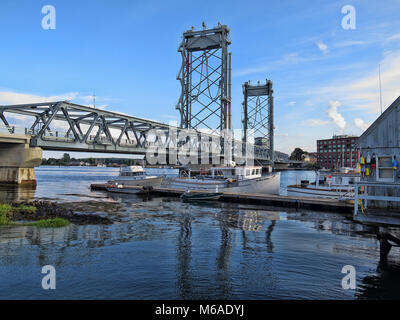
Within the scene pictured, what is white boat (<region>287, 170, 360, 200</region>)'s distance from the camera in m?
29.3

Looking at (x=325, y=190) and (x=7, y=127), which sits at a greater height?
(x=7, y=127)

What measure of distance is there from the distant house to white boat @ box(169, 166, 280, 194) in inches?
959

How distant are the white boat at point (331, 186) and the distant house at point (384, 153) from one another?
715 inches

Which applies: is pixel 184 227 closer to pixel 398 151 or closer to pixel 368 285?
pixel 368 285

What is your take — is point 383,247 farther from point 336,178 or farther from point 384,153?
point 336,178

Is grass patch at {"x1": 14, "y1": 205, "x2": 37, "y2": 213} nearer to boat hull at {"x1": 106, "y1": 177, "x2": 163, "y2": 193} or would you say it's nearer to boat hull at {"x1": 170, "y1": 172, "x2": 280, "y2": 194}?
boat hull at {"x1": 170, "y1": 172, "x2": 280, "y2": 194}

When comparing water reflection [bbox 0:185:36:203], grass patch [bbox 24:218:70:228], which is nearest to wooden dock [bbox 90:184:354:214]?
grass patch [bbox 24:218:70:228]

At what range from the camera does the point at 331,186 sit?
30.5 metres

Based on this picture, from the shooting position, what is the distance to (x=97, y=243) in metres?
13.5

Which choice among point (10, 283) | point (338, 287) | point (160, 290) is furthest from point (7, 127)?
point (338, 287)

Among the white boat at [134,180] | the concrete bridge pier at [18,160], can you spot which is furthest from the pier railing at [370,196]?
the concrete bridge pier at [18,160]

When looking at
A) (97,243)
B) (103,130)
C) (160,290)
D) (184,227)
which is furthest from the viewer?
(103,130)

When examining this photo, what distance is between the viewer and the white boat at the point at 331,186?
29.3 metres
